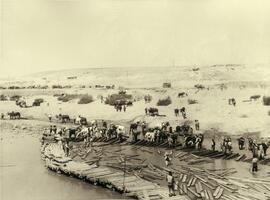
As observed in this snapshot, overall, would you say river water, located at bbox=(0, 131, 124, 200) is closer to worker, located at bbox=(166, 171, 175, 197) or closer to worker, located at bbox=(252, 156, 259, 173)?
worker, located at bbox=(166, 171, 175, 197)

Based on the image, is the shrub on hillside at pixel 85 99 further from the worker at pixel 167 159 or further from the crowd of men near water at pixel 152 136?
the worker at pixel 167 159

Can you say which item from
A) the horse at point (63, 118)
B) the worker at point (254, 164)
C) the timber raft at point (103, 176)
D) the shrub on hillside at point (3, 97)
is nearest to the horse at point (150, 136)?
the timber raft at point (103, 176)

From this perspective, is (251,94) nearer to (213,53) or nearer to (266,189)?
(213,53)

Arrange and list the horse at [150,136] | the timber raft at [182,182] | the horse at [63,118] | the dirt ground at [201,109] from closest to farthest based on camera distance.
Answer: the timber raft at [182,182] → the dirt ground at [201,109] → the horse at [63,118] → the horse at [150,136]

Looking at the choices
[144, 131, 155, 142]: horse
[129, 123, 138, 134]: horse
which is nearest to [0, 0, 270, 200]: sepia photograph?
[129, 123, 138, 134]: horse

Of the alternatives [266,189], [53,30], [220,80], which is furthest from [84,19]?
[266,189]
